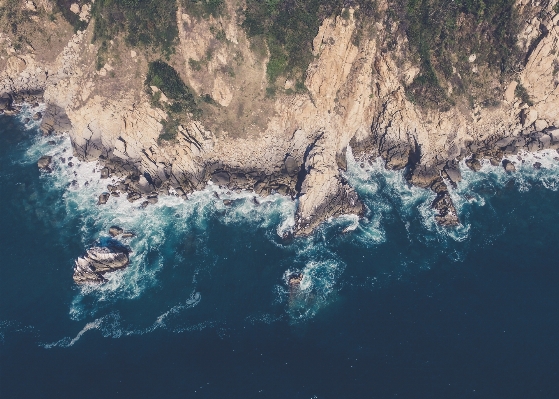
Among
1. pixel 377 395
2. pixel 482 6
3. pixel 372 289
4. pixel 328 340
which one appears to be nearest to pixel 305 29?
pixel 482 6

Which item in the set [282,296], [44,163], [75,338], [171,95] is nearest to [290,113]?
[171,95]

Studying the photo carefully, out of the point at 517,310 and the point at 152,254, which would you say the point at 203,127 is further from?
the point at 517,310

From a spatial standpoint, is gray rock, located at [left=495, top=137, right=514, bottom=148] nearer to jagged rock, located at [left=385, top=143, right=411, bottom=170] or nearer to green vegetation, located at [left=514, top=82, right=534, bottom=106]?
green vegetation, located at [left=514, top=82, right=534, bottom=106]

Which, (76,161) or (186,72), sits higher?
(186,72)

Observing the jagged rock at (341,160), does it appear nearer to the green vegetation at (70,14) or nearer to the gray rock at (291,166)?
the gray rock at (291,166)

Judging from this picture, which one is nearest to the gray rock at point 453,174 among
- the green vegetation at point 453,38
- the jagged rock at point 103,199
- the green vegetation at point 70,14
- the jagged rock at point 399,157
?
the jagged rock at point 399,157

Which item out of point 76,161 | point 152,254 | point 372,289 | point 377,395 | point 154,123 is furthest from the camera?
point 76,161

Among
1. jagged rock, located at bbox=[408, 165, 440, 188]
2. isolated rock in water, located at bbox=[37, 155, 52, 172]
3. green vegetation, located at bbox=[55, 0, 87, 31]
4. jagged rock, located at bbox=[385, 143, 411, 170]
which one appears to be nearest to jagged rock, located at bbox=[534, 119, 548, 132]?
jagged rock, located at bbox=[408, 165, 440, 188]
